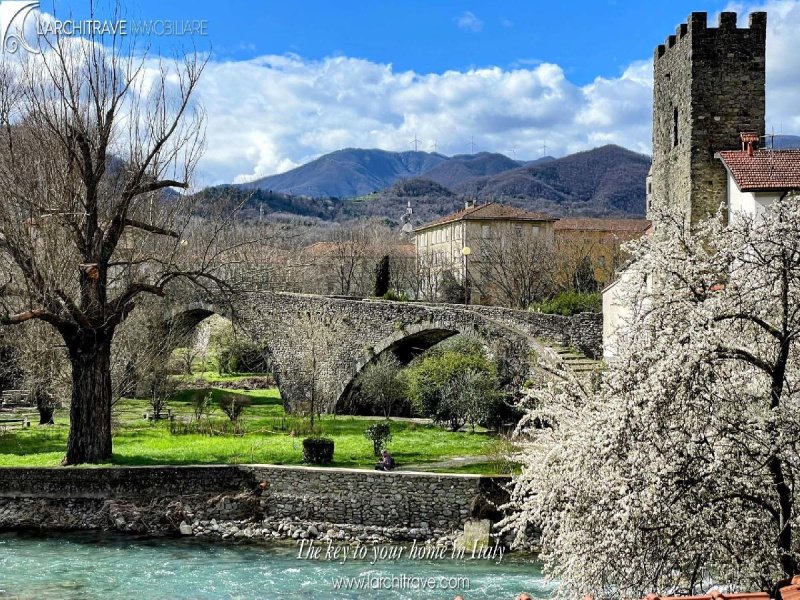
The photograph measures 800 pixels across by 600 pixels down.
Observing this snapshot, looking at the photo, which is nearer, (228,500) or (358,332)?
(228,500)

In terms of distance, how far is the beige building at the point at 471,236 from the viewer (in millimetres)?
54469

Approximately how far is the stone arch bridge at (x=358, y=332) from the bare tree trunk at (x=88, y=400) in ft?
28.8

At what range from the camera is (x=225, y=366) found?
163 ft

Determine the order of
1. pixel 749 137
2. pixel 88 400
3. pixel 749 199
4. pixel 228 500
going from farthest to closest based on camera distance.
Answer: pixel 749 137, pixel 88 400, pixel 749 199, pixel 228 500

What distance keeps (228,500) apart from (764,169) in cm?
1364

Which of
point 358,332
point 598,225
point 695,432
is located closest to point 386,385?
point 358,332

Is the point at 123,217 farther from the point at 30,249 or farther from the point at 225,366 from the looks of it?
the point at 225,366

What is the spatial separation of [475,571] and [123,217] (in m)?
10.2

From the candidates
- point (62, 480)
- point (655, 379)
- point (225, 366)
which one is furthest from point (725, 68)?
point (225, 366)

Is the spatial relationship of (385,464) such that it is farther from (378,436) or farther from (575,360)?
(575,360)

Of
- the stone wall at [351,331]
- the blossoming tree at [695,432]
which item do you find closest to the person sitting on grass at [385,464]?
the stone wall at [351,331]

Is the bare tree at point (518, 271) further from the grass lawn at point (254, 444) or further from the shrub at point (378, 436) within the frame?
the shrub at point (378, 436)

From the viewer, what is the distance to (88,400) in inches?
807

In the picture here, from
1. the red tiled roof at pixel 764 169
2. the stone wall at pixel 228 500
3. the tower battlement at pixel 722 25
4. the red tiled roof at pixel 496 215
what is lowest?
the stone wall at pixel 228 500
